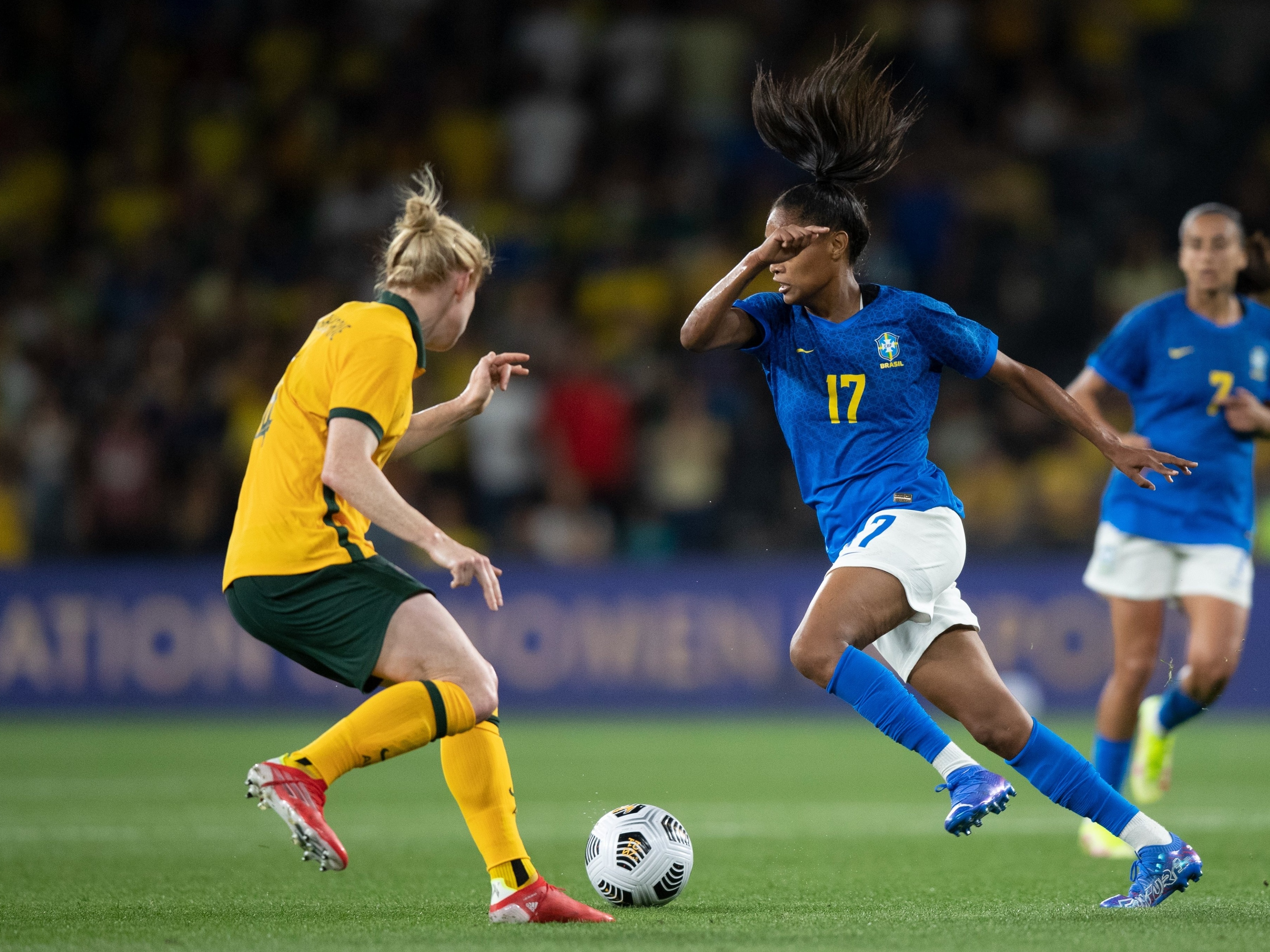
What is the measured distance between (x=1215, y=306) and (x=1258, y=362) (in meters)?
0.28

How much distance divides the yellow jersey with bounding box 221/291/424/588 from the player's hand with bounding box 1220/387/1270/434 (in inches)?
132

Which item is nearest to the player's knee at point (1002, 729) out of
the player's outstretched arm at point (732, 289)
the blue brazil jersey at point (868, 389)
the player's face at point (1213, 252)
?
the blue brazil jersey at point (868, 389)

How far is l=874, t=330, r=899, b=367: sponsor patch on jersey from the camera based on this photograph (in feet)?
15.0

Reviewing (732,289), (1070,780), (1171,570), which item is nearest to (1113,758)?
(1171,570)

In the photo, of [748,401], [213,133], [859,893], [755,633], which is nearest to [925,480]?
[859,893]

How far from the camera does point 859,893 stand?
4.92 m

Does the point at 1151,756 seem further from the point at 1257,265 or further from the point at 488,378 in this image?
the point at 488,378

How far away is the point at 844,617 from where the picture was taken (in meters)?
4.36

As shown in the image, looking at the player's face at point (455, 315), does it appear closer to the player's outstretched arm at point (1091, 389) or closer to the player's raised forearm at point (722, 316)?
the player's raised forearm at point (722, 316)

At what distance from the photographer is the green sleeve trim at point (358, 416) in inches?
159

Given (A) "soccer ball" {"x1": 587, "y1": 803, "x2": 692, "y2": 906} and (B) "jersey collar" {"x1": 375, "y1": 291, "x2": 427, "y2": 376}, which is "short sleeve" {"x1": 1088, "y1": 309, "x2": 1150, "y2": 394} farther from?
(B) "jersey collar" {"x1": 375, "y1": 291, "x2": 427, "y2": 376}

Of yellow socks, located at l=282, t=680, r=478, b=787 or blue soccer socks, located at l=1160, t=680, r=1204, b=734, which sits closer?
yellow socks, located at l=282, t=680, r=478, b=787

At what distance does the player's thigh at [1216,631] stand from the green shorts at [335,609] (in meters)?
3.32

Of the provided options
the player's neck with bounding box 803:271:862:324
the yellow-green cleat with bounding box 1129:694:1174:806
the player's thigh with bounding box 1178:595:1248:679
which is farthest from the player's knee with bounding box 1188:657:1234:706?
the player's neck with bounding box 803:271:862:324
